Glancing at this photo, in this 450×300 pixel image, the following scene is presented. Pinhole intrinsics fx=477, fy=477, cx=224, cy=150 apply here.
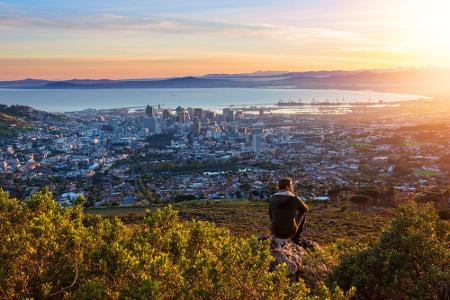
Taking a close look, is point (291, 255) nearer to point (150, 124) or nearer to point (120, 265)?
point (120, 265)

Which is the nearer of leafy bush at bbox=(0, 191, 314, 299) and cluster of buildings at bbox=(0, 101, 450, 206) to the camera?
leafy bush at bbox=(0, 191, 314, 299)

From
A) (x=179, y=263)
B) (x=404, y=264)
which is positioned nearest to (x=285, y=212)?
(x=404, y=264)

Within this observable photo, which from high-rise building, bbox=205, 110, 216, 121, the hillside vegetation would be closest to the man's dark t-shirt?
the hillside vegetation

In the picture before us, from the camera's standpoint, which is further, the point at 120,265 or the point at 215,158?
the point at 215,158

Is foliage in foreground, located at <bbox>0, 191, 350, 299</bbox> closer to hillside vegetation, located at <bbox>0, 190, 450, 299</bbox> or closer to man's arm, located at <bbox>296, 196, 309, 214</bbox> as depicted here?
hillside vegetation, located at <bbox>0, 190, 450, 299</bbox>

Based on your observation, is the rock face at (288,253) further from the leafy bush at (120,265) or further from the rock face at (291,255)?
the leafy bush at (120,265)

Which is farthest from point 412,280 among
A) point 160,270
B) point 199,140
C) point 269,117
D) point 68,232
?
point 269,117

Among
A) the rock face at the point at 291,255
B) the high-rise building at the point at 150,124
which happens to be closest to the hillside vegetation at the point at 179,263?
the rock face at the point at 291,255

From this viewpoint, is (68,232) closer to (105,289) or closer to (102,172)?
(105,289)
